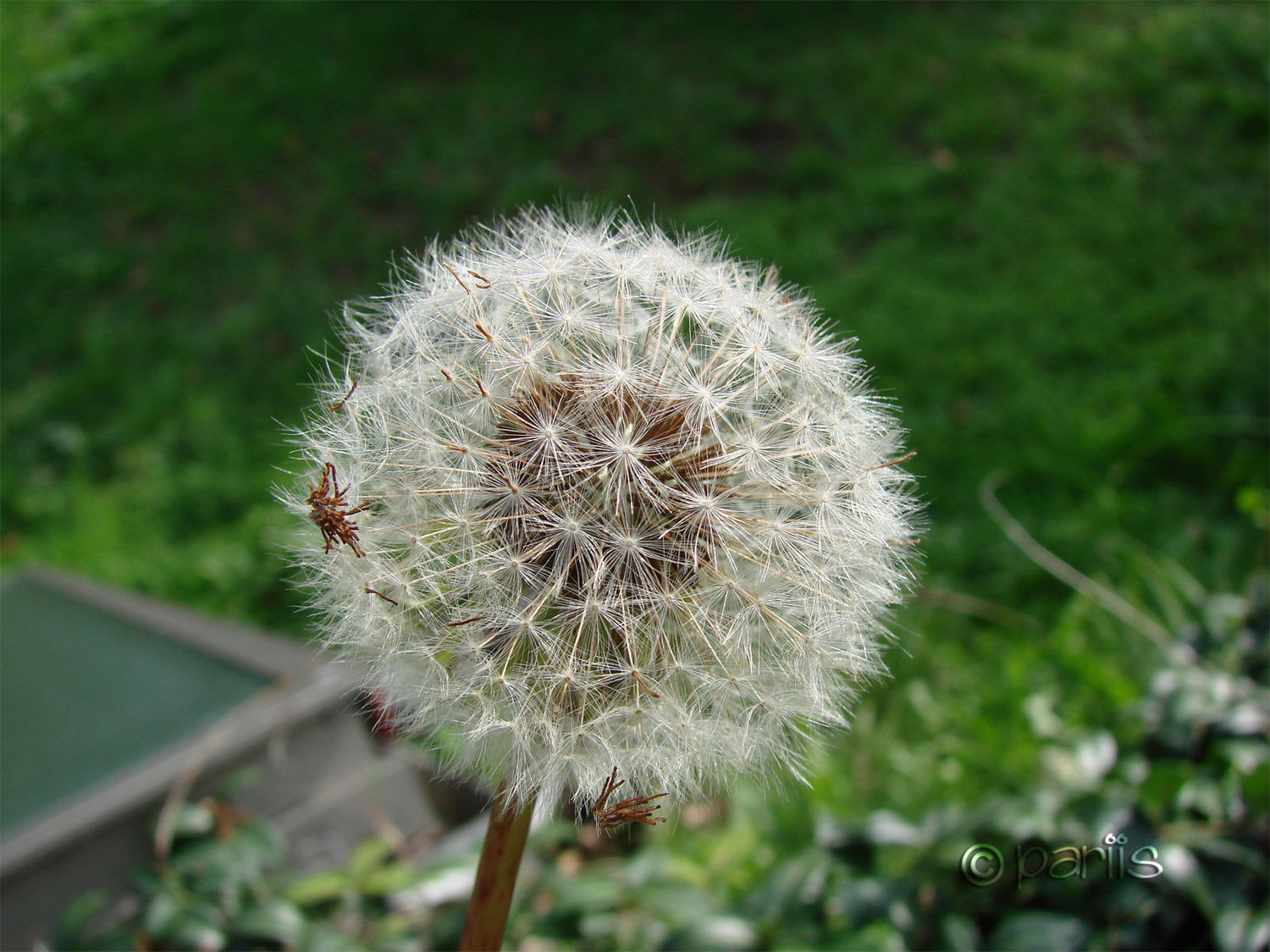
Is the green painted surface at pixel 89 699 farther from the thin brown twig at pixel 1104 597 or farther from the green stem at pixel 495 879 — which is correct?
the thin brown twig at pixel 1104 597

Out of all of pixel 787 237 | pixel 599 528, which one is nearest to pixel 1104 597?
pixel 599 528

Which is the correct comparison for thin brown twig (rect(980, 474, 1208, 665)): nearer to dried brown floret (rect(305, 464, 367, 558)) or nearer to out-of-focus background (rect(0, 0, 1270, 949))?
out-of-focus background (rect(0, 0, 1270, 949))

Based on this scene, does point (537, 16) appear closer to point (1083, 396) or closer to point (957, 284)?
point (957, 284)

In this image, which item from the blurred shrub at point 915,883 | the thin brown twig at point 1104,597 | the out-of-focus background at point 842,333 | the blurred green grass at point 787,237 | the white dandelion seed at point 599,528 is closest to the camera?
the white dandelion seed at point 599,528

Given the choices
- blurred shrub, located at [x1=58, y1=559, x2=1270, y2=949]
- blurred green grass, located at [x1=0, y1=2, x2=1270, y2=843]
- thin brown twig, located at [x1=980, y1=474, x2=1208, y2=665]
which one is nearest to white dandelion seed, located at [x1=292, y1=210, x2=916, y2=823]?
blurred shrub, located at [x1=58, y1=559, x2=1270, y2=949]

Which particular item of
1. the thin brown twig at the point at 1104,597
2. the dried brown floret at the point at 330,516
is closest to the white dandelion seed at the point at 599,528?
the dried brown floret at the point at 330,516

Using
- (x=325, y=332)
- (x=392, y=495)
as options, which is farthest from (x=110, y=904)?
(x=325, y=332)
